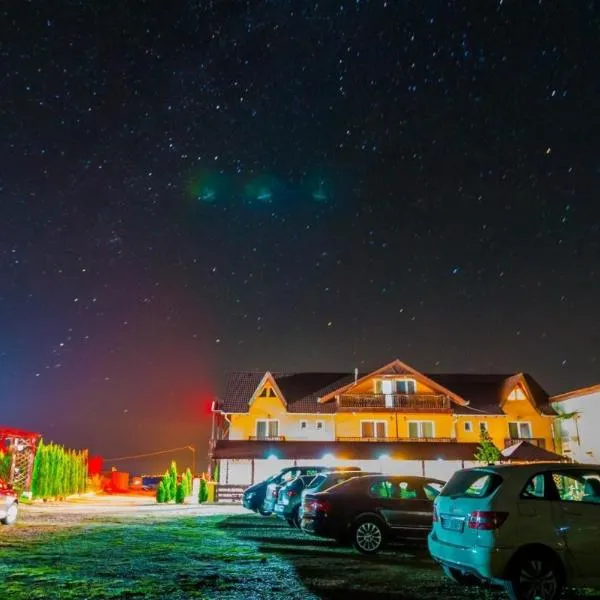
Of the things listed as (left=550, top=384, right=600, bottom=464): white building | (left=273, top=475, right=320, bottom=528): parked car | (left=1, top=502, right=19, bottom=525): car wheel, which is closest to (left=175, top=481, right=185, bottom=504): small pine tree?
(left=273, top=475, right=320, bottom=528): parked car

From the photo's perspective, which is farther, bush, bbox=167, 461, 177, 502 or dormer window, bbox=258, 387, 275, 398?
dormer window, bbox=258, 387, 275, 398

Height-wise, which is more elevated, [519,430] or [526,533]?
[519,430]

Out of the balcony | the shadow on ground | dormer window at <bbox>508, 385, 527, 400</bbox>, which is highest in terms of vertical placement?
dormer window at <bbox>508, 385, 527, 400</bbox>

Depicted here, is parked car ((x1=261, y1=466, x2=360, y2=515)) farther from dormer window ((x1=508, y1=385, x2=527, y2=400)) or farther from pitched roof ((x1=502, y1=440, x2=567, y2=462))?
dormer window ((x1=508, y1=385, x2=527, y2=400))

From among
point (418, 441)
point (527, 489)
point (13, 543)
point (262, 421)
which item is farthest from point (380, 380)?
point (527, 489)

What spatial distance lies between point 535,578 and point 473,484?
4.03 feet

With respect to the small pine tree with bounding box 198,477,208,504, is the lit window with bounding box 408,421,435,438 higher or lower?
higher

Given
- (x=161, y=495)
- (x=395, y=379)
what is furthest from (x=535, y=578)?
(x=395, y=379)

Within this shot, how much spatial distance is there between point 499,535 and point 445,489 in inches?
52.5

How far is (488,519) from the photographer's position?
6938 mm

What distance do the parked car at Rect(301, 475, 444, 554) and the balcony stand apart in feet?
90.6

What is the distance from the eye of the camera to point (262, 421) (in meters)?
40.4

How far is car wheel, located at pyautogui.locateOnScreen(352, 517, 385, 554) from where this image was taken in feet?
38.3

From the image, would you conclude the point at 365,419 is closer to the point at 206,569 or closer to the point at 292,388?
the point at 292,388
